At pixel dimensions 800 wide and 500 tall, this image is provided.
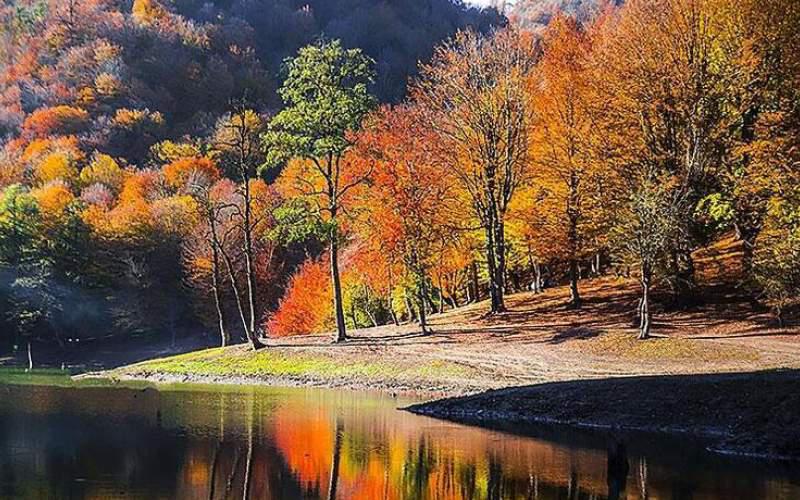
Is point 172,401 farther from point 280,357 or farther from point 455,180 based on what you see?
point 455,180

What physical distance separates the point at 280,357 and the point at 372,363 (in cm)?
550

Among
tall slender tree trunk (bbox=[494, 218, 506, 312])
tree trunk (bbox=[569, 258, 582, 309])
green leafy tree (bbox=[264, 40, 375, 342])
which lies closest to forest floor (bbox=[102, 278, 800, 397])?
tree trunk (bbox=[569, 258, 582, 309])

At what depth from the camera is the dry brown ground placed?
1260 inches

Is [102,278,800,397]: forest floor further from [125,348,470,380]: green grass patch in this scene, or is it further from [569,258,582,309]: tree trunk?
[569,258,582,309]: tree trunk

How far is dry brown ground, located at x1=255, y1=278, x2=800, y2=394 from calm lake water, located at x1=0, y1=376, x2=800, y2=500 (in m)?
7.76

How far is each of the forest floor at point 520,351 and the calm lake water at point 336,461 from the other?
7.16m

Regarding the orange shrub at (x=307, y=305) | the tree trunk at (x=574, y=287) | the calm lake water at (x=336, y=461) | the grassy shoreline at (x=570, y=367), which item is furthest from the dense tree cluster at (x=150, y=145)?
the calm lake water at (x=336, y=461)

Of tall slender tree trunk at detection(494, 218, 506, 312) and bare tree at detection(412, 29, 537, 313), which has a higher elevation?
bare tree at detection(412, 29, 537, 313)

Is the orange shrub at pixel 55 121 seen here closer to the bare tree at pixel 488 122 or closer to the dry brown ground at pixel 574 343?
the dry brown ground at pixel 574 343

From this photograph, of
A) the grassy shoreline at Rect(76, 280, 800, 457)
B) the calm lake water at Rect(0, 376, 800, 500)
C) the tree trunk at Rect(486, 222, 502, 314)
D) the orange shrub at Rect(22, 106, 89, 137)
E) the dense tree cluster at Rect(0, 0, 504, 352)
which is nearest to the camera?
the calm lake water at Rect(0, 376, 800, 500)

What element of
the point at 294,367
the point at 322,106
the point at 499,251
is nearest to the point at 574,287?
the point at 499,251

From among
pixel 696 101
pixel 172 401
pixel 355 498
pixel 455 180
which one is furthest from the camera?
pixel 455 180

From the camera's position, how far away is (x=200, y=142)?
10356 centimetres

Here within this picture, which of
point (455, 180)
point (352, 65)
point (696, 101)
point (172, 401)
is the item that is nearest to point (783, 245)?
point (696, 101)
